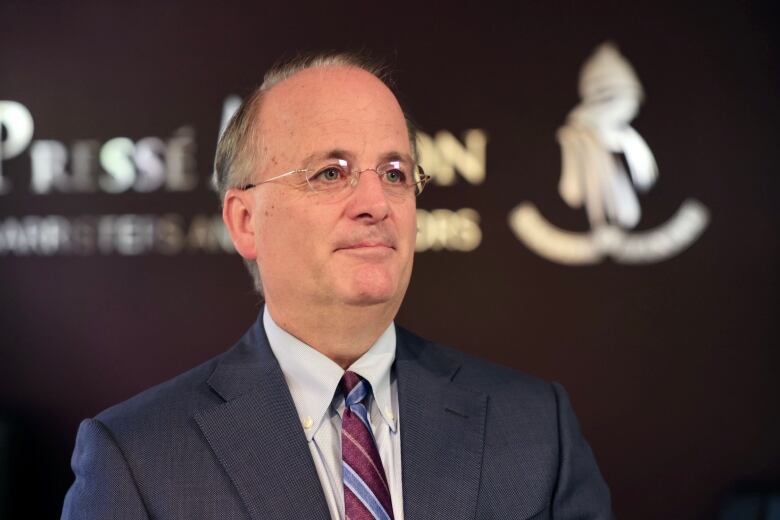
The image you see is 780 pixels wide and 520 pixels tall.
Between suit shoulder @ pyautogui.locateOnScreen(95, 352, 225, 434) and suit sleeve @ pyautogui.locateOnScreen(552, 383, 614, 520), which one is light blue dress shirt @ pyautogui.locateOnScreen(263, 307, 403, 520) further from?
suit sleeve @ pyautogui.locateOnScreen(552, 383, 614, 520)

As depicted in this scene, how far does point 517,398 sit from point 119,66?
2.66 metres

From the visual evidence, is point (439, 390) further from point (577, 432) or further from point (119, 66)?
point (119, 66)

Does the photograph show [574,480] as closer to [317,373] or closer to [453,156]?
[317,373]

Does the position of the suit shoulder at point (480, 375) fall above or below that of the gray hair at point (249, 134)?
below

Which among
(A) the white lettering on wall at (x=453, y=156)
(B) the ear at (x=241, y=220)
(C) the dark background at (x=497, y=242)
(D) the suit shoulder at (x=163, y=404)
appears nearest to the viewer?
(D) the suit shoulder at (x=163, y=404)

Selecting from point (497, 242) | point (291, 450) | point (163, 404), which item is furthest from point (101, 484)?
point (497, 242)

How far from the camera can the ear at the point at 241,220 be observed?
72.3 inches

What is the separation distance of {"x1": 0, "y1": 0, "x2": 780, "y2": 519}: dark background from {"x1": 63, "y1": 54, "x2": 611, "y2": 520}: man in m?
1.87

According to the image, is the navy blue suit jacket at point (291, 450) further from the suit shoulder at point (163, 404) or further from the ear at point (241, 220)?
the ear at point (241, 220)

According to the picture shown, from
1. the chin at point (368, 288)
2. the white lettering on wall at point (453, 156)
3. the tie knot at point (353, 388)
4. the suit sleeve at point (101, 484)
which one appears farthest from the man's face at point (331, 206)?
the white lettering on wall at point (453, 156)

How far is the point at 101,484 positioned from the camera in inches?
61.9

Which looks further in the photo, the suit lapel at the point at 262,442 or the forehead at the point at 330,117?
the forehead at the point at 330,117

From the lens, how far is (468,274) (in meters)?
3.74

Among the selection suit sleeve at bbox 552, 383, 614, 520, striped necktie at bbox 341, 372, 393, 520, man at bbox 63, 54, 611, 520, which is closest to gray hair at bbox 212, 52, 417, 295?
man at bbox 63, 54, 611, 520
